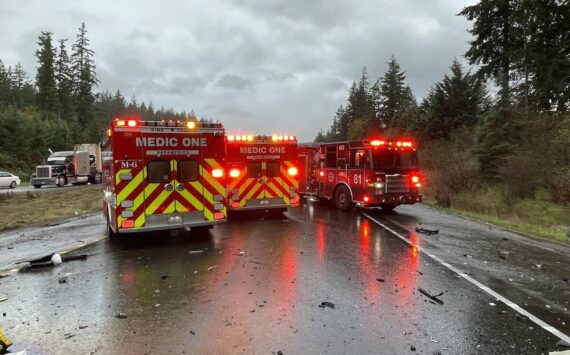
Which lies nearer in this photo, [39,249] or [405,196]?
[39,249]

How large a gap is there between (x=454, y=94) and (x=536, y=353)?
44098mm

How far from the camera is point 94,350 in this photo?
4.36 metres

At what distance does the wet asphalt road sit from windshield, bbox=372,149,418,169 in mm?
5850

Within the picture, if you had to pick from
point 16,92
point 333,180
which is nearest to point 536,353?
point 333,180

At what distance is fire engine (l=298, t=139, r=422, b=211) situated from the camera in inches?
625

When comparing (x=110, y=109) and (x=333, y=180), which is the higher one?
(x=110, y=109)


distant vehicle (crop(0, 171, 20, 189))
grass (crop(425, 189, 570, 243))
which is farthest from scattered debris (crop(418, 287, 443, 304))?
distant vehicle (crop(0, 171, 20, 189))

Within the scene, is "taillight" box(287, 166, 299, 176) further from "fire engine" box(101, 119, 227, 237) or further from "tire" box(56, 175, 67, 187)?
"tire" box(56, 175, 67, 187)

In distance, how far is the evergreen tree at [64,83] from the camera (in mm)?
82000

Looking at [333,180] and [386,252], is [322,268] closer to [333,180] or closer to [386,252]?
[386,252]

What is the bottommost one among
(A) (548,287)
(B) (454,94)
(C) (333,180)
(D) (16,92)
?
(A) (548,287)

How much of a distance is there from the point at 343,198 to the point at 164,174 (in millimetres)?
9049

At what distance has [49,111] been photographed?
76875 mm

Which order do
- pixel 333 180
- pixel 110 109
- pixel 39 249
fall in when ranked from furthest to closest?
pixel 110 109 → pixel 333 180 → pixel 39 249
